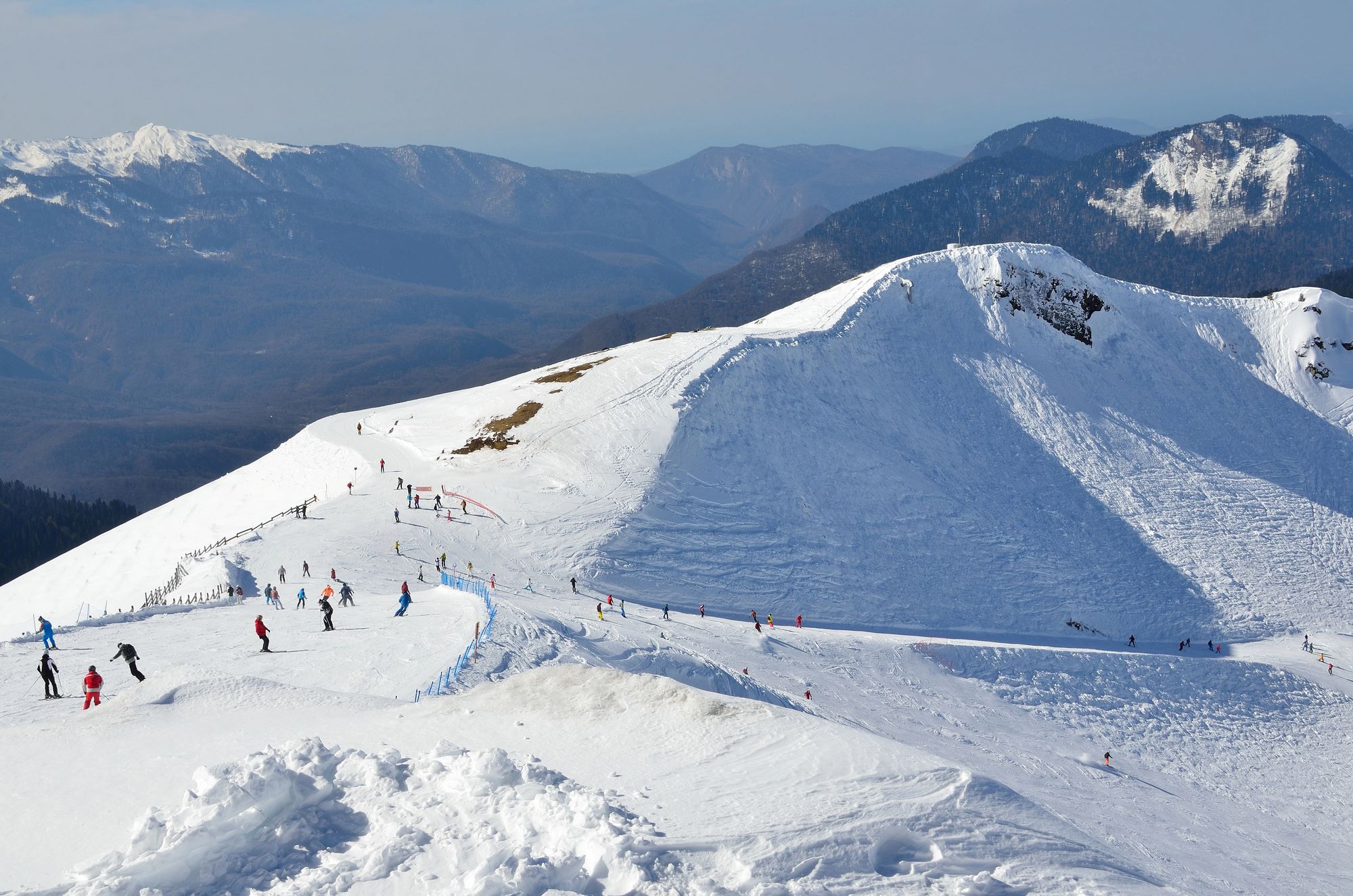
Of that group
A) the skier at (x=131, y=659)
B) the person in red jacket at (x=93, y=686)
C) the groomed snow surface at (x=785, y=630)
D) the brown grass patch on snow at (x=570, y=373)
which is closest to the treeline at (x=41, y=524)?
the groomed snow surface at (x=785, y=630)

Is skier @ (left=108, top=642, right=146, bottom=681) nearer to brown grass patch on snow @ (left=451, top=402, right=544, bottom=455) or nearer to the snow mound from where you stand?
the snow mound

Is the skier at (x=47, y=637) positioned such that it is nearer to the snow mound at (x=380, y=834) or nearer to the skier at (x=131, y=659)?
the skier at (x=131, y=659)

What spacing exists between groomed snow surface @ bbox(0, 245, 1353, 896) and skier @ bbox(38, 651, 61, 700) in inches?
15.7

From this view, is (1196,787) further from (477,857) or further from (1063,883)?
(477,857)

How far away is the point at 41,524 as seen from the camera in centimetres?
12381

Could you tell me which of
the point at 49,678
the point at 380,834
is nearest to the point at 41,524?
the point at 49,678

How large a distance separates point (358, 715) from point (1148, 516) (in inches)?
2573

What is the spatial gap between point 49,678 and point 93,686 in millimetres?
2339

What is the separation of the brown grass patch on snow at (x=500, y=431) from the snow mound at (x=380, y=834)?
168 ft

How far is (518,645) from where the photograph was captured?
33.2 metres

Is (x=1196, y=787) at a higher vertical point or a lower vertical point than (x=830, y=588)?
lower

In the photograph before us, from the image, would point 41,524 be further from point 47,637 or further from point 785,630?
point 785,630

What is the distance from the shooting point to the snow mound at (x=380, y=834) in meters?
14.2

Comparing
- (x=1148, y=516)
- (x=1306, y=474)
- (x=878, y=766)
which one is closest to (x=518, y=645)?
(x=878, y=766)
